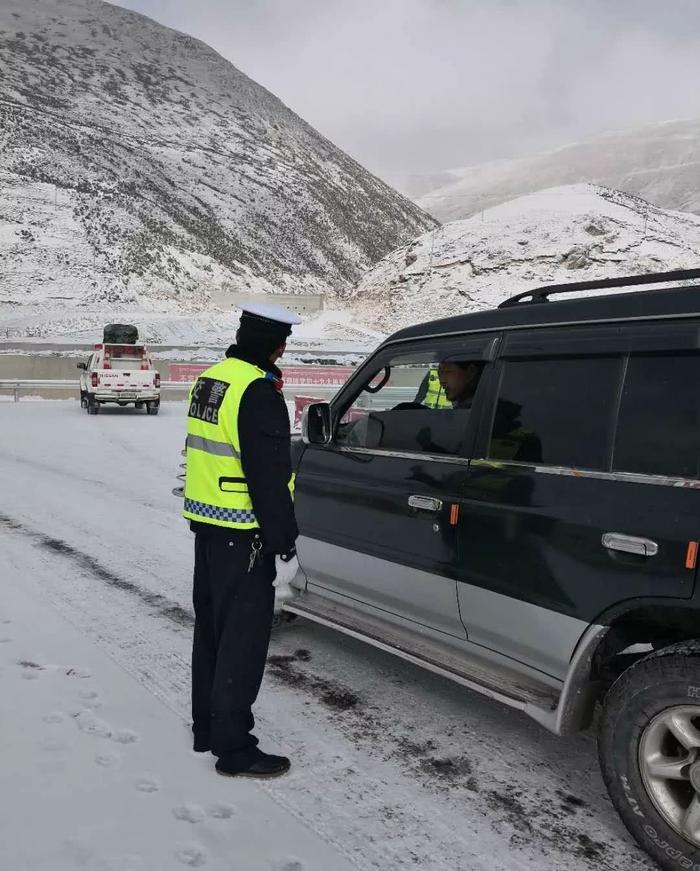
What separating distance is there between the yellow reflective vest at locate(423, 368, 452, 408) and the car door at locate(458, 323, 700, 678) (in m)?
0.41

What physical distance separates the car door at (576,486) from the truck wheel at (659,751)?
10.5 inches

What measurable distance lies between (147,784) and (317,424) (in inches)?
76.1

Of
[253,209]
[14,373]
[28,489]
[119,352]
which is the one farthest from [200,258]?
[28,489]

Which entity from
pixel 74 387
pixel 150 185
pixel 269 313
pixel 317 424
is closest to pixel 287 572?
pixel 317 424

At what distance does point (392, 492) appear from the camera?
4.04m

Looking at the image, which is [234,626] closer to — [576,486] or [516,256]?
[576,486]

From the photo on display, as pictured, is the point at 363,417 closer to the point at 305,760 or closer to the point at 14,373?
the point at 305,760

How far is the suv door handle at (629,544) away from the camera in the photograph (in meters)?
2.85

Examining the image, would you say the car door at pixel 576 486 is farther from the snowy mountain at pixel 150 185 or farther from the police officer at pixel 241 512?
the snowy mountain at pixel 150 185

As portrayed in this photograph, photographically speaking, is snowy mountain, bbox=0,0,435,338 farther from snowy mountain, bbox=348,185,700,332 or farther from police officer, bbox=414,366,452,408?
police officer, bbox=414,366,452,408

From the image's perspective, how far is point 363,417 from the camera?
448cm

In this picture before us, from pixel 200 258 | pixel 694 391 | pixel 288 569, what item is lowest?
pixel 288 569

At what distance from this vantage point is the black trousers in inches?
132

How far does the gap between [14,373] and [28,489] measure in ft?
60.3
